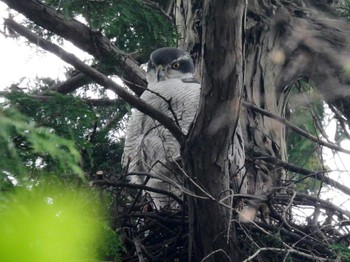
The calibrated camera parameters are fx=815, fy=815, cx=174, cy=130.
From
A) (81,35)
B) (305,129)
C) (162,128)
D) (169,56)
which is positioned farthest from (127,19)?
(305,129)

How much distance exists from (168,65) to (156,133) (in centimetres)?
67

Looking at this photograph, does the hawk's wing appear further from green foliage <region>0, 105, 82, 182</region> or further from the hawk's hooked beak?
green foliage <region>0, 105, 82, 182</region>

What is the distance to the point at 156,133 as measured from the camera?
201 inches

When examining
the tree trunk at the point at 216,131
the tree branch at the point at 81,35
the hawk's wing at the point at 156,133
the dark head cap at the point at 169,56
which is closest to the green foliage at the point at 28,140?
the tree trunk at the point at 216,131

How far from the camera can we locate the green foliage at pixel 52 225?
93.9 inches

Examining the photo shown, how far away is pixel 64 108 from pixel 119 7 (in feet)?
4.46

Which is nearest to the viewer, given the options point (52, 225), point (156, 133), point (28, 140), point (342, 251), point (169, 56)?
point (28, 140)

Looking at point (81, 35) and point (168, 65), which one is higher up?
point (168, 65)

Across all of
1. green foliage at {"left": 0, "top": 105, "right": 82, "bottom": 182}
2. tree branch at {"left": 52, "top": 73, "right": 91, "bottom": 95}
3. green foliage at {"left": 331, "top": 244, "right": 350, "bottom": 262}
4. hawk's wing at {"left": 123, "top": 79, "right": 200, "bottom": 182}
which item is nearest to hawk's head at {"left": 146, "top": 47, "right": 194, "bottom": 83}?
hawk's wing at {"left": 123, "top": 79, "right": 200, "bottom": 182}

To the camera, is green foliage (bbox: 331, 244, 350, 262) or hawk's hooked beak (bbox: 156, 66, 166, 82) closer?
green foliage (bbox: 331, 244, 350, 262)

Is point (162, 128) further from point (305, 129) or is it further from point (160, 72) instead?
point (305, 129)

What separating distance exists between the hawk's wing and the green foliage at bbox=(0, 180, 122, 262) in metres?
1.19

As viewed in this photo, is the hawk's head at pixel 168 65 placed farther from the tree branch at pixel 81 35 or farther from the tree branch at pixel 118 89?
the tree branch at pixel 118 89

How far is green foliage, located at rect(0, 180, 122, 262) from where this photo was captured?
7.82 feet
